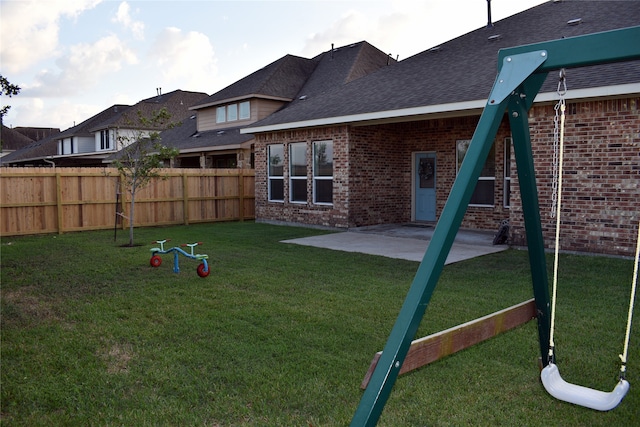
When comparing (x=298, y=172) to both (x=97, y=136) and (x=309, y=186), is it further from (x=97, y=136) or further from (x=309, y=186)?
(x=97, y=136)

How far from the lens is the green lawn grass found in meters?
3.54

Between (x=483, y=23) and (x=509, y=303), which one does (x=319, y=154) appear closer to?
(x=483, y=23)

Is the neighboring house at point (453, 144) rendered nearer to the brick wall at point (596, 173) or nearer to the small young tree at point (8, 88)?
the brick wall at point (596, 173)

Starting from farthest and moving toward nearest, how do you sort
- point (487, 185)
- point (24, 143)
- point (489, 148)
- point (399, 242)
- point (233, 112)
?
point (24, 143) < point (233, 112) < point (487, 185) < point (399, 242) < point (489, 148)

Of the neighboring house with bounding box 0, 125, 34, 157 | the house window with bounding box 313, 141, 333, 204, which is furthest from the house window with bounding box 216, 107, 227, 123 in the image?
the neighboring house with bounding box 0, 125, 34, 157

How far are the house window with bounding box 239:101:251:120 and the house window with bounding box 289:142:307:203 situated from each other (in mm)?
7648

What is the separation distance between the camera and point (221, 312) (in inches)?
231

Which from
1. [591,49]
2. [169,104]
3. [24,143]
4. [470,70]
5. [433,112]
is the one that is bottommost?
[591,49]

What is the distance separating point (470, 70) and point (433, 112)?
2.31 meters

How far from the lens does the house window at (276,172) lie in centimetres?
1591

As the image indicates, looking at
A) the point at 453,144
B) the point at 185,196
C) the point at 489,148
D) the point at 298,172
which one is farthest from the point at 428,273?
the point at 185,196

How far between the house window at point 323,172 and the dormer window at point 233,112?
28.1 ft

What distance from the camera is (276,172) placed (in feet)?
52.9

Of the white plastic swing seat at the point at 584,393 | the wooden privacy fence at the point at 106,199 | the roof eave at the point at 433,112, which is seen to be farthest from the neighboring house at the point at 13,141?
the white plastic swing seat at the point at 584,393
